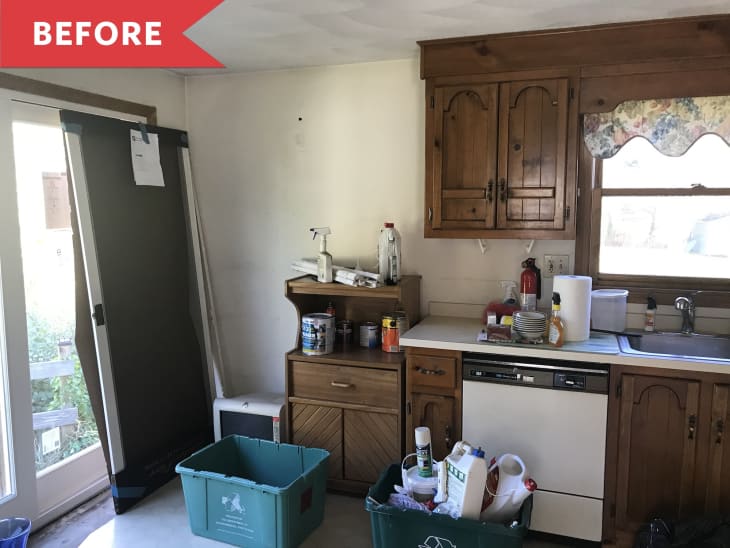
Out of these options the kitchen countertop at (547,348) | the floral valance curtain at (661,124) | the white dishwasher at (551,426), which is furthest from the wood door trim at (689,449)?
the floral valance curtain at (661,124)

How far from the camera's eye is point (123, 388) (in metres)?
2.77

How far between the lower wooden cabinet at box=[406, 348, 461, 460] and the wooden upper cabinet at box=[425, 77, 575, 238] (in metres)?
0.60

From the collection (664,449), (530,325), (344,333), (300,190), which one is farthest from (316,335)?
(664,449)

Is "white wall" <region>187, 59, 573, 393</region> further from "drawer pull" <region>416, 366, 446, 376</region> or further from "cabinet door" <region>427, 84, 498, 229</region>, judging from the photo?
"drawer pull" <region>416, 366, 446, 376</region>

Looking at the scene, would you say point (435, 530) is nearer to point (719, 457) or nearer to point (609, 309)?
point (719, 457)

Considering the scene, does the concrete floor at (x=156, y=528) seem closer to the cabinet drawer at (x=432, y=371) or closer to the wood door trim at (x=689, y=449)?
the wood door trim at (x=689, y=449)

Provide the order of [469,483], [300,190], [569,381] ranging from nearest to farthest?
1. [469,483]
2. [569,381]
3. [300,190]

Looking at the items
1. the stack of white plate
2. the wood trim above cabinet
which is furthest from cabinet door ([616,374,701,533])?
the wood trim above cabinet

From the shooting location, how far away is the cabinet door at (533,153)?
2.57 meters

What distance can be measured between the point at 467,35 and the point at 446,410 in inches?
65.7

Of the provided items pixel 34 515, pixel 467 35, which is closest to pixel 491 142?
pixel 467 35

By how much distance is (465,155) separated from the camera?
2.71 m

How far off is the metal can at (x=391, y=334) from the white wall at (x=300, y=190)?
29 centimetres

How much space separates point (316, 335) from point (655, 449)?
1.56 meters
